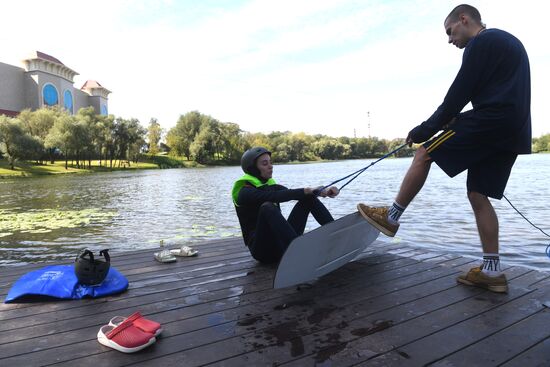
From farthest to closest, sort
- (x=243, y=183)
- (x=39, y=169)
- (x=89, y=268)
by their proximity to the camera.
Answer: (x=39, y=169) → (x=243, y=183) → (x=89, y=268)

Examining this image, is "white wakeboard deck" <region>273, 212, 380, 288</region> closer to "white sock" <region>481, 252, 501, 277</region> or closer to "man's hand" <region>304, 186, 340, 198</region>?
"man's hand" <region>304, 186, 340, 198</region>

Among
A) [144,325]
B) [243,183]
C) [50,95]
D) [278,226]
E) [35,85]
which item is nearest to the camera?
[144,325]

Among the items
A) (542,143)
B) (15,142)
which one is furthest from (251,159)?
(542,143)

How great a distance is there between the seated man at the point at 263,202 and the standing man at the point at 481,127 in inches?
32.7

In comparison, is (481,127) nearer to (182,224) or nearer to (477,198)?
(477,198)

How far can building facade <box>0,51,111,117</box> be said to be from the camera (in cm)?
7812

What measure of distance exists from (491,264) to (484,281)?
19 centimetres

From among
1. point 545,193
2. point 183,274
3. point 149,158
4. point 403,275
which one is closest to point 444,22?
point 403,275

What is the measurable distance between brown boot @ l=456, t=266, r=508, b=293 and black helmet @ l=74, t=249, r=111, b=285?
367 centimetres

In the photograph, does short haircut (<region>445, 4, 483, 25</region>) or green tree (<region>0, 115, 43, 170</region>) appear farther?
green tree (<region>0, 115, 43, 170</region>)

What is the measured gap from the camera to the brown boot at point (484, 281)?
12.4 ft

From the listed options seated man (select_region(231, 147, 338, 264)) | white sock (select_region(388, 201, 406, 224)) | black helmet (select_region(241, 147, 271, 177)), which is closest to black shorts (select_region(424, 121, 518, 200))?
white sock (select_region(388, 201, 406, 224))

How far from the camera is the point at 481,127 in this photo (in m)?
3.53

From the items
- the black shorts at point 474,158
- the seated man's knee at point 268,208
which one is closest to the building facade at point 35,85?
the seated man's knee at point 268,208
